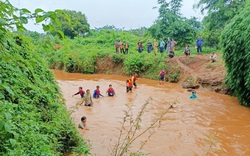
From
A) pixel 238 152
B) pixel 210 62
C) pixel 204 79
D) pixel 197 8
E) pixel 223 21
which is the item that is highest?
pixel 197 8

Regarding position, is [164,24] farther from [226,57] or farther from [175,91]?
[226,57]

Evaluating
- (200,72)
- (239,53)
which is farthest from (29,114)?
(200,72)

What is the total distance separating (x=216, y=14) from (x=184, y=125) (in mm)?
17289

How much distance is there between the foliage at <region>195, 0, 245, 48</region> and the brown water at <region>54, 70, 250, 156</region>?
380 inches

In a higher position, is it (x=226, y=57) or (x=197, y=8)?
(x=197, y=8)

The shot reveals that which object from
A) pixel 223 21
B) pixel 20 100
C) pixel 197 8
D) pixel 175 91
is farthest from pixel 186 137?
pixel 197 8

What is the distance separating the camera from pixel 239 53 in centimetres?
1251

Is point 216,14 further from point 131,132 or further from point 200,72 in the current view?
point 131,132

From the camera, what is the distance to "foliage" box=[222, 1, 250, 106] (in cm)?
1189

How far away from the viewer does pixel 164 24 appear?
2741 cm

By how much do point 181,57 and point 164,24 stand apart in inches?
227

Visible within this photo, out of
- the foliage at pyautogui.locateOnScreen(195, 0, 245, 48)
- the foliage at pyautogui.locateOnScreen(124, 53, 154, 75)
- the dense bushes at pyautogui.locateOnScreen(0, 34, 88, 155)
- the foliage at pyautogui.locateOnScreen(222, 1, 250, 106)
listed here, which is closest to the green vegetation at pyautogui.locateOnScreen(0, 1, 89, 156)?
the dense bushes at pyautogui.locateOnScreen(0, 34, 88, 155)

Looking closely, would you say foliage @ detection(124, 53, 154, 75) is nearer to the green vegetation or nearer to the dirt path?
the dirt path

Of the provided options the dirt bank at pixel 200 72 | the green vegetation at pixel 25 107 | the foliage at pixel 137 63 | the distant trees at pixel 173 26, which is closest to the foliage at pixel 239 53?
the dirt bank at pixel 200 72
